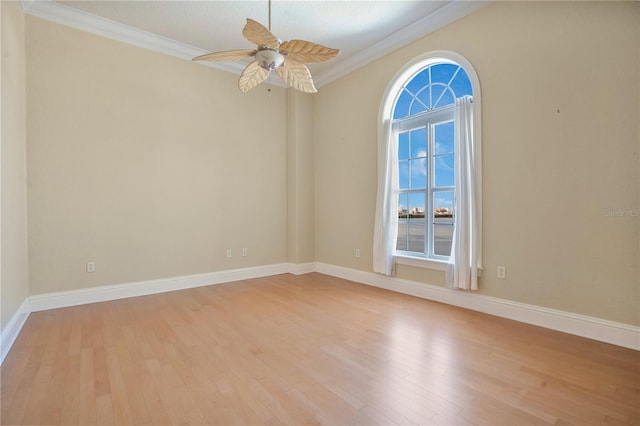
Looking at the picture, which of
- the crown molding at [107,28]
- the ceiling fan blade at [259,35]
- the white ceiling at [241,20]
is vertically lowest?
the ceiling fan blade at [259,35]

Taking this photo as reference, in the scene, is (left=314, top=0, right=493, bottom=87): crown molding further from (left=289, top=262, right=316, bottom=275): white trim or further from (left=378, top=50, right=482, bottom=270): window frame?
(left=289, top=262, right=316, bottom=275): white trim

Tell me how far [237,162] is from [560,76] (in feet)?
13.0

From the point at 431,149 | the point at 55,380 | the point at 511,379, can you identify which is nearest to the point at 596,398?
the point at 511,379

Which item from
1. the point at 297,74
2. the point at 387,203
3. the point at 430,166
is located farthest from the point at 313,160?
the point at 297,74

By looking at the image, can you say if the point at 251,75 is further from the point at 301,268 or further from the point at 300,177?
the point at 301,268

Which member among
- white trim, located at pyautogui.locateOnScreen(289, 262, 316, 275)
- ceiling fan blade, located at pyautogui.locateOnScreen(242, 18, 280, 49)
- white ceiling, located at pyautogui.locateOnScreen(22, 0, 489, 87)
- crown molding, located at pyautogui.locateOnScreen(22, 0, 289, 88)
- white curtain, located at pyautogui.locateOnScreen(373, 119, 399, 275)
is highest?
white ceiling, located at pyautogui.locateOnScreen(22, 0, 489, 87)

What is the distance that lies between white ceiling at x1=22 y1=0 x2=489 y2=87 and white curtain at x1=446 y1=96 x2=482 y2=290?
1139mm

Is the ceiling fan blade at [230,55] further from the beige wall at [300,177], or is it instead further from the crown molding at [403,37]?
the beige wall at [300,177]

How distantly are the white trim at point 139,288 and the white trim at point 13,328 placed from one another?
0.63 feet

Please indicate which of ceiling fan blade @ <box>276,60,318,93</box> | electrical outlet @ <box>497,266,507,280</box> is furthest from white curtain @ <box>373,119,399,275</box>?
ceiling fan blade @ <box>276,60,318,93</box>

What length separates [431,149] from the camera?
3852 millimetres

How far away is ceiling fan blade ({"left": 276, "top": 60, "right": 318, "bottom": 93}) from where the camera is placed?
2.61 meters

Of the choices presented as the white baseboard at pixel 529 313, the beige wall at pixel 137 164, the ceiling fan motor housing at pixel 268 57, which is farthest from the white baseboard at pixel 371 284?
the ceiling fan motor housing at pixel 268 57

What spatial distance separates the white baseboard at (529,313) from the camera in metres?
2.40
